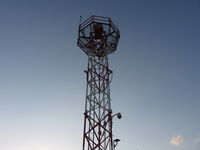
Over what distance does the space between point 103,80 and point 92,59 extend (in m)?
2.39

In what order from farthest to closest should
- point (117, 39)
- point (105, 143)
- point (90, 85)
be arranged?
point (117, 39), point (90, 85), point (105, 143)

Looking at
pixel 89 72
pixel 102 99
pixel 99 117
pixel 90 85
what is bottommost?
pixel 99 117

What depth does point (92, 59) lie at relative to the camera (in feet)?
71.9

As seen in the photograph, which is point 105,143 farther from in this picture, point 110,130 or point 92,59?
point 92,59

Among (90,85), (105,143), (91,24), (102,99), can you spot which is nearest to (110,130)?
(105,143)

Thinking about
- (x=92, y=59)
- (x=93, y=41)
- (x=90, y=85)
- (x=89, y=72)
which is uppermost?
(x=93, y=41)

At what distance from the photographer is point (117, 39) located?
2186 cm

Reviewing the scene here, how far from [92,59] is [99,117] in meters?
5.82

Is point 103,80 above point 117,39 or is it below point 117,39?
below

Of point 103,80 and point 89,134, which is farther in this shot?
point 103,80

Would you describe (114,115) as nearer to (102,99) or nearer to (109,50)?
(102,99)

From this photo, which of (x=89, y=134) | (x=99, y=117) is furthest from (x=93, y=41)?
(x=89, y=134)

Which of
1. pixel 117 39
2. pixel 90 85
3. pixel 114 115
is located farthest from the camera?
pixel 117 39

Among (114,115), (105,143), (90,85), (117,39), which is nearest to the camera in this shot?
(105,143)
